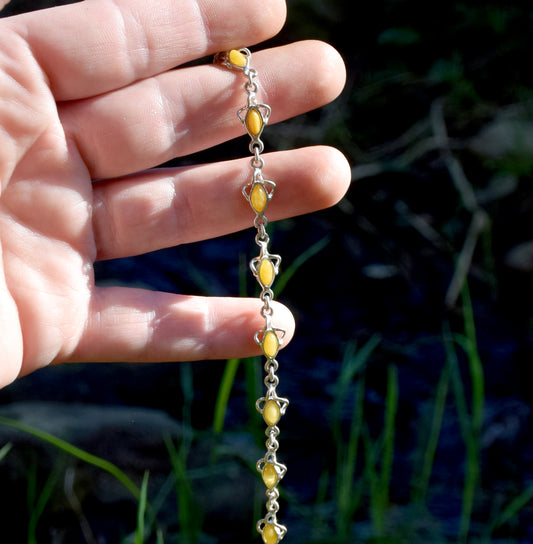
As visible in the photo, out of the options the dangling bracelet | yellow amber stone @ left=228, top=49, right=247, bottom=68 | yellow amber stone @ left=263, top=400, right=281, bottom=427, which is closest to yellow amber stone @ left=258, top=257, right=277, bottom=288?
the dangling bracelet

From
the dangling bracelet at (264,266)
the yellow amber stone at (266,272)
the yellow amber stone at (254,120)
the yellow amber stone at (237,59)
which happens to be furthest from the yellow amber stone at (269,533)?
the yellow amber stone at (237,59)

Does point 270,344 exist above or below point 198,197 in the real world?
below

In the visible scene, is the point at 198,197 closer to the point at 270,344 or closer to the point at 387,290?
the point at 270,344

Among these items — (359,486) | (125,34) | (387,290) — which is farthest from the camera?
(387,290)

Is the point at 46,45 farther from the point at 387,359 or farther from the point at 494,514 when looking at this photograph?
the point at 494,514

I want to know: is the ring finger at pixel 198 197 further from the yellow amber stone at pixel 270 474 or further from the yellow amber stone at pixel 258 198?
the yellow amber stone at pixel 270 474

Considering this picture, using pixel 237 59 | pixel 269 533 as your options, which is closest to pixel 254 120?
pixel 237 59

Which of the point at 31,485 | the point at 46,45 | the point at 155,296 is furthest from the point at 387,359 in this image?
the point at 46,45
